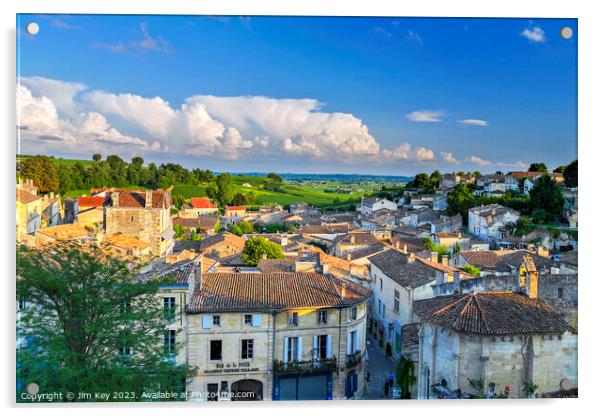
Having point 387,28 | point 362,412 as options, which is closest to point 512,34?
point 387,28

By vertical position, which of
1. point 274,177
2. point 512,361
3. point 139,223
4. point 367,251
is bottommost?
point 512,361

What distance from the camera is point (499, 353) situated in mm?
7012

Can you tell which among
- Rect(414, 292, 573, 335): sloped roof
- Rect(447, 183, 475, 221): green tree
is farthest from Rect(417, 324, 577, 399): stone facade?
Rect(447, 183, 475, 221): green tree

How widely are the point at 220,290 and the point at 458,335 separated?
3820 mm

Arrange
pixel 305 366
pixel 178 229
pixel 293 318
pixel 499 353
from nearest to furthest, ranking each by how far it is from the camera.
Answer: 1. pixel 499 353
2. pixel 305 366
3. pixel 293 318
4. pixel 178 229

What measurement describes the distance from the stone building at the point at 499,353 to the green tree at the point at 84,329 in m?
3.63

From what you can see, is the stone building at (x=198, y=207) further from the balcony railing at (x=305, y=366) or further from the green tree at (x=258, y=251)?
the green tree at (x=258, y=251)

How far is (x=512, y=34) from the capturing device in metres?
7.09

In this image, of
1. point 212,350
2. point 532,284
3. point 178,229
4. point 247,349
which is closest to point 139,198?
point 212,350

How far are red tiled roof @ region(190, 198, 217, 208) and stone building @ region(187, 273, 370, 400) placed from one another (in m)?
1.73

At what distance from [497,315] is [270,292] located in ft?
11.8

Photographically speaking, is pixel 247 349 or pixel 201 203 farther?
pixel 201 203

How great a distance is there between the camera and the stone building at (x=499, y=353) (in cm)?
693

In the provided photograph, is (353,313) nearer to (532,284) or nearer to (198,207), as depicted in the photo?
(532,284)
